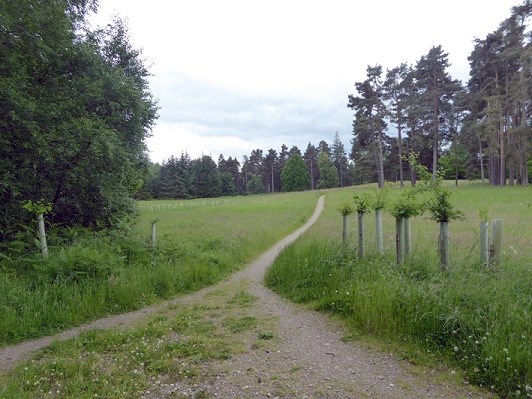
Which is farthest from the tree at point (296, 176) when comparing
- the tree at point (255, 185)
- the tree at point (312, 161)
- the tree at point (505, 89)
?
the tree at point (505, 89)

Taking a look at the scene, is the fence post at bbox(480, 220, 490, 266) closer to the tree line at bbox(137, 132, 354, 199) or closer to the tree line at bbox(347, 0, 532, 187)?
the tree line at bbox(347, 0, 532, 187)

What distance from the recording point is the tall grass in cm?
339

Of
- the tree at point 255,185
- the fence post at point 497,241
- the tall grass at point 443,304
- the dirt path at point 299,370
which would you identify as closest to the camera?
the dirt path at point 299,370

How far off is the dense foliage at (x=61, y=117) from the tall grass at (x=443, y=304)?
646 cm

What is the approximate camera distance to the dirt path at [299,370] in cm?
328

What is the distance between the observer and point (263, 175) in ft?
345

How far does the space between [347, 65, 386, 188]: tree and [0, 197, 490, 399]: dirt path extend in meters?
44.3

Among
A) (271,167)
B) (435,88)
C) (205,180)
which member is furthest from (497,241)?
(271,167)

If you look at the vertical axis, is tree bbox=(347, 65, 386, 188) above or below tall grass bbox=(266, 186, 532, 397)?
above

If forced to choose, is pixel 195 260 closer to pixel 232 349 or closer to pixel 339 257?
pixel 339 257

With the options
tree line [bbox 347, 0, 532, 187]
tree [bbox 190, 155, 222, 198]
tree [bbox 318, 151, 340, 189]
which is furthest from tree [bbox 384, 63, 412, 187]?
tree [bbox 190, 155, 222, 198]

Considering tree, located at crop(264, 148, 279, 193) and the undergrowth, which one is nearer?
the undergrowth

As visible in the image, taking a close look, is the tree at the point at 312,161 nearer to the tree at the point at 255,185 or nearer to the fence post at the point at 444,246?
the tree at the point at 255,185

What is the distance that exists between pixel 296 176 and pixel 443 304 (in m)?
84.5
